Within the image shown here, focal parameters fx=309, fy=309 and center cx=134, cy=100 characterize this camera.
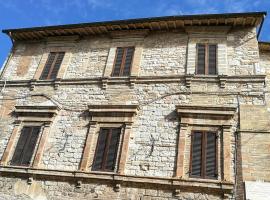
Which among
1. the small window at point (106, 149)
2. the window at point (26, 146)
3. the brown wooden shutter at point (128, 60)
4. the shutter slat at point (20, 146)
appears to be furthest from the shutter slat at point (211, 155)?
the shutter slat at point (20, 146)

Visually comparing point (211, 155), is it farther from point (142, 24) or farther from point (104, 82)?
point (142, 24)

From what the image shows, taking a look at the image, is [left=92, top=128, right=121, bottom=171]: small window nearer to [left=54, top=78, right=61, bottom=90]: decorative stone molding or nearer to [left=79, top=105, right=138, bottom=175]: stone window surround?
[left=79, top=105, right=138, bottom=175]: stone window surround

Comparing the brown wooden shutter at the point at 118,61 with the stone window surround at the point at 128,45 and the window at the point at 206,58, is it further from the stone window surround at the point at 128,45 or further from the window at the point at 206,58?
the window at the point at 206,58

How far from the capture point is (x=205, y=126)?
921cm

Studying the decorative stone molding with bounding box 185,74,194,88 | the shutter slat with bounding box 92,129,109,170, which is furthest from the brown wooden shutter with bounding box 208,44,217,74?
the shutter slat with bounding box 92,129,109,170

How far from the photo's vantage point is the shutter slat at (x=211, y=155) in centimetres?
850

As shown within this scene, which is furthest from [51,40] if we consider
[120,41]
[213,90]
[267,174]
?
[267,174]

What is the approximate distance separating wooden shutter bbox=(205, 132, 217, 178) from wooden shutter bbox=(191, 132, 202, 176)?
0.63 feet

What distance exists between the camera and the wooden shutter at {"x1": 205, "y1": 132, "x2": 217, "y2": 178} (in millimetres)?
8494

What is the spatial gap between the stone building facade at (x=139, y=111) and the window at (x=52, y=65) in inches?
1.7

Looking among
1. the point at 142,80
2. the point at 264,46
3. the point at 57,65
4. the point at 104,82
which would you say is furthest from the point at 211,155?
the point at 57,65

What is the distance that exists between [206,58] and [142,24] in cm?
287

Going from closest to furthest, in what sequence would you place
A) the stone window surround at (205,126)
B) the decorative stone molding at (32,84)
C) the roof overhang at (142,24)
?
the stone window surround at (205,126) → the roof overhang at (142,24) → the decorative stone molding at (32,84)

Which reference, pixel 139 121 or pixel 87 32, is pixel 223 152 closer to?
pixel 139 121
